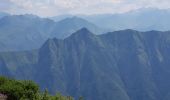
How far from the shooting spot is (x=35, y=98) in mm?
51031

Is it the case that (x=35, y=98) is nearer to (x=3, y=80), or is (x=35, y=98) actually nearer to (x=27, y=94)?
(x=27, y=94)

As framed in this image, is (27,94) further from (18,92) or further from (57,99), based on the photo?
(57,99)

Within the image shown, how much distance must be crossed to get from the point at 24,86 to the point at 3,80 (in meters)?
6.90

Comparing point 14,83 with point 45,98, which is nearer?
point 45,98

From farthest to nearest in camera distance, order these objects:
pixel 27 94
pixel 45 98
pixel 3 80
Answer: pixel 3 80, pixel 27 94, pixel 45 98

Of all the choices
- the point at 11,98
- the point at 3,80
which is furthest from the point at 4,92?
the point at 3,80

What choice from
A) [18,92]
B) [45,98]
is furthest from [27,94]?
[45,98]

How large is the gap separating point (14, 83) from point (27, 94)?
4.25 meters

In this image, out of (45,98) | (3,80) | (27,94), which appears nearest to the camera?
(45,98)

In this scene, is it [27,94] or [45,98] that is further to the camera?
[27,94]

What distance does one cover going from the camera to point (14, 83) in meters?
58.2

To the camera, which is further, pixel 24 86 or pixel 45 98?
pixel 24 86

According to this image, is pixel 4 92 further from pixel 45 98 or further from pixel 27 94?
pixel 45 98

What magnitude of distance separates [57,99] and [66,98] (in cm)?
131
